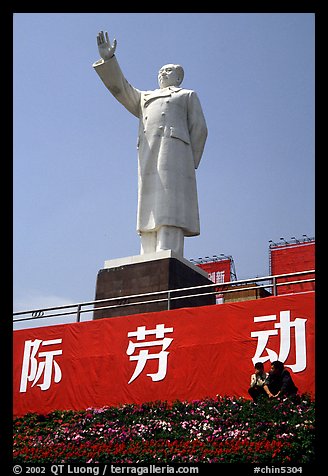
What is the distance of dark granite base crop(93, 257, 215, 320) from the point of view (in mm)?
11258

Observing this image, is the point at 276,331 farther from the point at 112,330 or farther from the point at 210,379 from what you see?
the point at 112,330

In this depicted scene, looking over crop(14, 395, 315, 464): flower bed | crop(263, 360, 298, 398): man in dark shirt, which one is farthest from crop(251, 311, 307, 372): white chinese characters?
crop(14, 395, 315, 464): flower bed

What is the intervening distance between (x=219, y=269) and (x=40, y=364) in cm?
1255

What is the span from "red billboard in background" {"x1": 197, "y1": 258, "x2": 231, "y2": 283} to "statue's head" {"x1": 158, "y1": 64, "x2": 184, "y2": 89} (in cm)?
1100

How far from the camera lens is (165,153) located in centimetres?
1205

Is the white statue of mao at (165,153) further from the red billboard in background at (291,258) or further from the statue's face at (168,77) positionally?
the red billboard in background at (291,258)

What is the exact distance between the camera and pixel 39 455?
338 inches

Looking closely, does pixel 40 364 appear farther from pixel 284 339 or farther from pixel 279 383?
pixel 279 383

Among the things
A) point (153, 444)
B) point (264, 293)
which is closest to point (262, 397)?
point (153, 444)

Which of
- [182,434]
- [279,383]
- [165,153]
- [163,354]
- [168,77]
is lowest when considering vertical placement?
[182,434]

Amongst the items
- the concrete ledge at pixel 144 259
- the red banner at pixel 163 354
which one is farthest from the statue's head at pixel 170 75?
the red banner at pixel 163 354

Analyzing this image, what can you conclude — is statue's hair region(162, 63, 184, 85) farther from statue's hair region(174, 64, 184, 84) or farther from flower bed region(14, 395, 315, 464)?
flower bed region(14, 395, 315, 464)

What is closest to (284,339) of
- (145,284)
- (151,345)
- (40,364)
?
(151,345)

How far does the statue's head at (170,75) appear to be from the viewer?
496 inches
